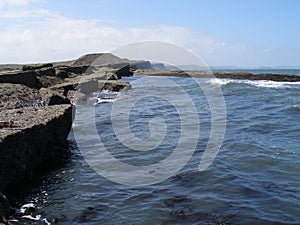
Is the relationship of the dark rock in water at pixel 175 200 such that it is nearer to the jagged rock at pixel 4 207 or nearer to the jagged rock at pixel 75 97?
the jagged rock at pixel 4 207

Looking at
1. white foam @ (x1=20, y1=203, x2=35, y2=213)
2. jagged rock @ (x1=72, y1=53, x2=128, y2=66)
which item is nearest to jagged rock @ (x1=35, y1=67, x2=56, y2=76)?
white foam @ (x1=20, y1=203, x2=35, y2=213)

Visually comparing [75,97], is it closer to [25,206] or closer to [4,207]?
[25,206]

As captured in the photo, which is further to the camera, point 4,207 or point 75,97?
point 75,97

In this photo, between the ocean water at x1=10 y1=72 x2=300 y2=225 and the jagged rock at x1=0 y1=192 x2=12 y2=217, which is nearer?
the jagged rock at x1=0 y1=192 x2=12 y2=217

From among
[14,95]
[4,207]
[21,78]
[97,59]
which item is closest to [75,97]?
[21,78]

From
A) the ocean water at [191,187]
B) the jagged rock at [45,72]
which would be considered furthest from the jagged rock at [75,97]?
the ocean water at [191,187]

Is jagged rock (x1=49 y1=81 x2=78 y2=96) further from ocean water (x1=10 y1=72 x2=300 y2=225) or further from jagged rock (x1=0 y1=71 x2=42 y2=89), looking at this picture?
ocean water (x1=10 y1=72 x2=300 y2=225)

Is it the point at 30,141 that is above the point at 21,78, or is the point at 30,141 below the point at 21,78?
below

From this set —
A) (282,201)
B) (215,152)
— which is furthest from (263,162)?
(282,201)

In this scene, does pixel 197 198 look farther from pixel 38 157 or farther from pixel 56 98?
pixel 56 98

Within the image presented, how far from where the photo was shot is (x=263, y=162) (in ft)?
30.9

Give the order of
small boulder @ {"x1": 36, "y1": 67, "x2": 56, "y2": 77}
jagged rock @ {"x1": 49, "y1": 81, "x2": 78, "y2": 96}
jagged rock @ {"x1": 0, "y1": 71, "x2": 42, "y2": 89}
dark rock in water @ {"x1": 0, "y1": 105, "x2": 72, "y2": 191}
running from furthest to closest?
small boulder @ {"x1": 36, "y1": 67, "x2": 56, "y2": 77}
jagged rock @ {"x1": 49, "y1": 81, "x2": 78, "y2": 96}
jagged rock @ {"x1": 0, "y1": 71, "x2": 42, "y2": 89}
dark rock in water @ {"x1": 0, "y1": 105, "x2": 72, "y2": 191}

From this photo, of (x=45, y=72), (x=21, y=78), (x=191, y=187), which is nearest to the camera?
(x=191, y=187)

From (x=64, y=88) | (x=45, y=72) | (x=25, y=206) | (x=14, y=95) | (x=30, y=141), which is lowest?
(x=25, y=206)
